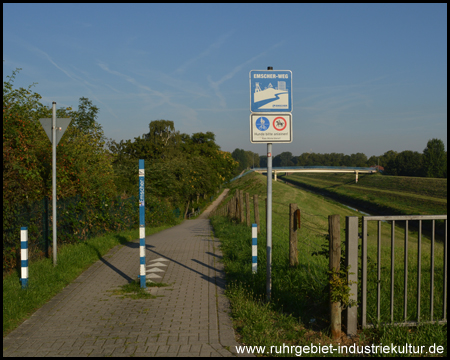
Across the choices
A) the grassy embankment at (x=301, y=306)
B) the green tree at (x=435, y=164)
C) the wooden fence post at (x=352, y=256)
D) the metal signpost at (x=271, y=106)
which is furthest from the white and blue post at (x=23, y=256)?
the green tree at (x=435, y=164)

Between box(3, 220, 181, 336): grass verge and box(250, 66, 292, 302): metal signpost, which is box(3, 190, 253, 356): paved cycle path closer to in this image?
box(3, 220, 181, 336): grass verge

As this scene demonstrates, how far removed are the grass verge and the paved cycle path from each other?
0.14 metres

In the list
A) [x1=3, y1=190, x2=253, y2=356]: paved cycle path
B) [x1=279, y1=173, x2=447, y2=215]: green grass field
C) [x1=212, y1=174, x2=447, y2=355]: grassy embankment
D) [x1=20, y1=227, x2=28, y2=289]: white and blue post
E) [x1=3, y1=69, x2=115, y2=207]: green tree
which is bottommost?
[x1=279, y1=173, x2=447, y2=215]: green grass field

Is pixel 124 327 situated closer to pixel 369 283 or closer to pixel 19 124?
pixel 369 283

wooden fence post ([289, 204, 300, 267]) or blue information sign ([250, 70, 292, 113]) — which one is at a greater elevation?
blue information sign ([250, 70, 292, 113])

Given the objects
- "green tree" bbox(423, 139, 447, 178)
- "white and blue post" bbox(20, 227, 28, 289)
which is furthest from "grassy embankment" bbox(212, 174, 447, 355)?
"green tree" bbox(423, 139, 447, 178)

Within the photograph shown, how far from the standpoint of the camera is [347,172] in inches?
3910

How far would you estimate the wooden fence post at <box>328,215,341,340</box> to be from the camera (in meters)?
4.49

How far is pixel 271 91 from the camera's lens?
5957 mm

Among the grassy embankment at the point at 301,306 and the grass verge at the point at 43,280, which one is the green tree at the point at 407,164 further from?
the grass verge at the point at 43,280

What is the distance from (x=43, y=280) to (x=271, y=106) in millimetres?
5057

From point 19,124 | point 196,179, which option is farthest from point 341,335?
point 196,179

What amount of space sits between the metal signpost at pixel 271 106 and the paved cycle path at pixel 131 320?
1.47 m

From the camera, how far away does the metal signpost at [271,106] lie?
5914 millimetres
